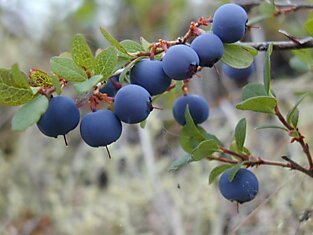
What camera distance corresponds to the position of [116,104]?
1.83 ft

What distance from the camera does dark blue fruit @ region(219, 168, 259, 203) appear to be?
670mm

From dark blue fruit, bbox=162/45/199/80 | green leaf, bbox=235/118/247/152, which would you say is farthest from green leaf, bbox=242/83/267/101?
dark blue fruit, bbox=162/45/199/80

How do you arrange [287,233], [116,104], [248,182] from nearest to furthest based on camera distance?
[116,104] < [248,182] < [287,233]

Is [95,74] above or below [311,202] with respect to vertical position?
above

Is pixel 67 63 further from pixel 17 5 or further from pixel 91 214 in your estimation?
pixel 17 5

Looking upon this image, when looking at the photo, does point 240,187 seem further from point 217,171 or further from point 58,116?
point 58,116

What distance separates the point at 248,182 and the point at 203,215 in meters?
0.94

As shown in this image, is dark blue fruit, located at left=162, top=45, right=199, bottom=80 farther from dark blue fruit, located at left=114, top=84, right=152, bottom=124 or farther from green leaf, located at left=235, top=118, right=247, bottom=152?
green leaf, located at left=235, top=118, right=247, bottom=152

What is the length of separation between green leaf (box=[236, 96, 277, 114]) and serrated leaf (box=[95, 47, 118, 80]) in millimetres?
141

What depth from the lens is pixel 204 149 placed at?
2.17 ft

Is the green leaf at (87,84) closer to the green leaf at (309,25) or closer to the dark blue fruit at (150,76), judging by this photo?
the dark blue fruit at (150,76)

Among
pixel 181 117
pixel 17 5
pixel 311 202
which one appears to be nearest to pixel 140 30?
pixel 17 5

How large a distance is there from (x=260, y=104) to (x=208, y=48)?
0.34 ft

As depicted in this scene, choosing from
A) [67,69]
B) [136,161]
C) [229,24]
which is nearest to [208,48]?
[229,24]
